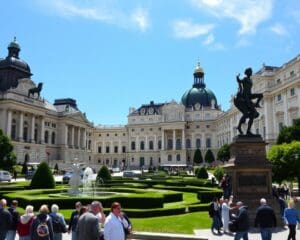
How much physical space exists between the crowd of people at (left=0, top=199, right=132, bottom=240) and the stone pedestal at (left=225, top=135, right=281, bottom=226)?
28.3ft

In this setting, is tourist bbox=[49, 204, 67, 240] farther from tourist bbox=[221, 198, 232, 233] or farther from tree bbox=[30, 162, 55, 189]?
tree bbox=[30, 162, 55, 189]

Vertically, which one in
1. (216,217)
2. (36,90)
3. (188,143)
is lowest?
(216,217)

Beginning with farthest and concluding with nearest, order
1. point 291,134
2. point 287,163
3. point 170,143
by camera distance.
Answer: point 170,143
point 291,134
point 287,163

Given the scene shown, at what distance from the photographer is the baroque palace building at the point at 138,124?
61625 millimetres

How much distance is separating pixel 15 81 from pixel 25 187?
2053 inches

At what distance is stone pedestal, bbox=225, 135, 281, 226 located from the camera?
16312 mm

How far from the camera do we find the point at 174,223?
1606 centimetres

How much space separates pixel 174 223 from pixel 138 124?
3840 inches

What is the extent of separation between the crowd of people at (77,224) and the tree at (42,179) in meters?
20.2

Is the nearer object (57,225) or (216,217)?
(57,225)

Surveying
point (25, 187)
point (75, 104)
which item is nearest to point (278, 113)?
point (25, 187)

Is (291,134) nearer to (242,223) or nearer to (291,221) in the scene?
(291,221)

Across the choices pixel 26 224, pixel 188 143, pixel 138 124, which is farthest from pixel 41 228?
pixel 138 124

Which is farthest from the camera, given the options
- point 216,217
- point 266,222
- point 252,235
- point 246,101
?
point 246,101
